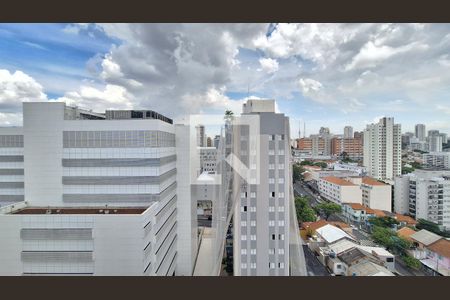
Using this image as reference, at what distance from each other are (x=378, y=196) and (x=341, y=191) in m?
1.22

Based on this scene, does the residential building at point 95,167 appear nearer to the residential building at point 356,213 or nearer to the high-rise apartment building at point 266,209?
the high-rise apartment building at point 266,209

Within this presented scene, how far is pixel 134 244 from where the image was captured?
275 centimetres

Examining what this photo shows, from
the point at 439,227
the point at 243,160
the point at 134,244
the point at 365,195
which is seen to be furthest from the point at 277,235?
the point at 365,195

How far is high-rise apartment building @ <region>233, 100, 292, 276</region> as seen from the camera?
12.9ft

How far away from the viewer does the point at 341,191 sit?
802cm

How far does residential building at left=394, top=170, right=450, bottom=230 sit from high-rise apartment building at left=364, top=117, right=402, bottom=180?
710mm

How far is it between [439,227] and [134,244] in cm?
766

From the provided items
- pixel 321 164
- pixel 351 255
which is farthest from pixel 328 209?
pixel 321 164

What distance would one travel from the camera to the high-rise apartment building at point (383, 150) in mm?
8203

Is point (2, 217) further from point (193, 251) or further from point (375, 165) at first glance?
point (375, 165)

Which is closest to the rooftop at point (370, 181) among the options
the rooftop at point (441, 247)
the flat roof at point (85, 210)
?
the rooftop at point (441, 247)

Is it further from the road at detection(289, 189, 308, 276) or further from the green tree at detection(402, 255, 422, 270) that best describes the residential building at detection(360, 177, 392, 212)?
the road at detection(289, 189, 308, 276)

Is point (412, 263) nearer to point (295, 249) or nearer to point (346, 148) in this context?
point (295, 249)

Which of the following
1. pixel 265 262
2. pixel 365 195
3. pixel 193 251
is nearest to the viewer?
pixel 265 262
